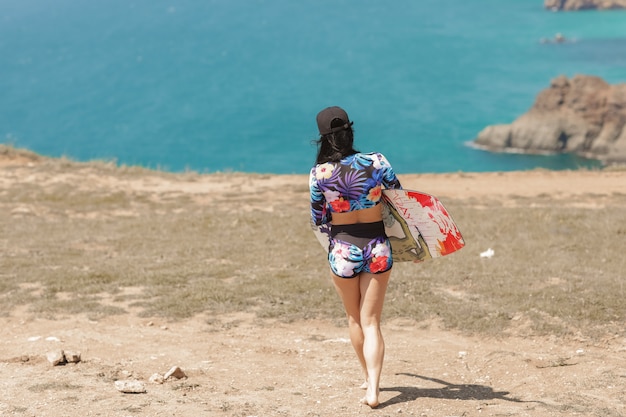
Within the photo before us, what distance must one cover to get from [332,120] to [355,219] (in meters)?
0.78

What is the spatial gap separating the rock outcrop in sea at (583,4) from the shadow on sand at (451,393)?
14454cm

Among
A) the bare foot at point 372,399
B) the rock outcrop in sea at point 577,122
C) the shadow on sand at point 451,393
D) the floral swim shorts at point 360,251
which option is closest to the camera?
the floral swim shorts at point 360,251

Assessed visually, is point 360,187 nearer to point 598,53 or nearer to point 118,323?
point 118,323

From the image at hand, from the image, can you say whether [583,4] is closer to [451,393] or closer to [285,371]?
[285,371]

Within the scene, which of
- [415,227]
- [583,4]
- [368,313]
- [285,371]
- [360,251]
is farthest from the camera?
[583,4]

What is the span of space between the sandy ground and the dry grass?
43 cm

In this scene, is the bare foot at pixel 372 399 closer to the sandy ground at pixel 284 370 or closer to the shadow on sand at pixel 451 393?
the sandy ground at pixel 284 370

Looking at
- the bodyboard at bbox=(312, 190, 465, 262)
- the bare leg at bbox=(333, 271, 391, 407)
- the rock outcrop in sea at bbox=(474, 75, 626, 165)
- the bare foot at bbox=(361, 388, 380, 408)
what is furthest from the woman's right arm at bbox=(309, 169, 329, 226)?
the rock outcrop in sea at bbox=(474, 75, 626, 165)

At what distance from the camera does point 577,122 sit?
62375mm

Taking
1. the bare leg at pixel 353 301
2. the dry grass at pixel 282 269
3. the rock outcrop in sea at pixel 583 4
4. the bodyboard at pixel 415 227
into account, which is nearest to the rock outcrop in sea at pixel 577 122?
the dry grass at pixel 282 269

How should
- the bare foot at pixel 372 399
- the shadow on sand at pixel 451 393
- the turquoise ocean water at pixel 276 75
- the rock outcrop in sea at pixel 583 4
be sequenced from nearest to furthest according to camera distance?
the bare foot at pixel 372 399, the shadow on sand at pixel 451 393, the turquoise ocean water at pixel 276 75, the rock outcrop in sea at pixel 583 4

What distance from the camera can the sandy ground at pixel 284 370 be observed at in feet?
21.5

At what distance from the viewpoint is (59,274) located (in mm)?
11961

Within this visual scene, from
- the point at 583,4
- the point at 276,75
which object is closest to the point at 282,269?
the point at 276,75
